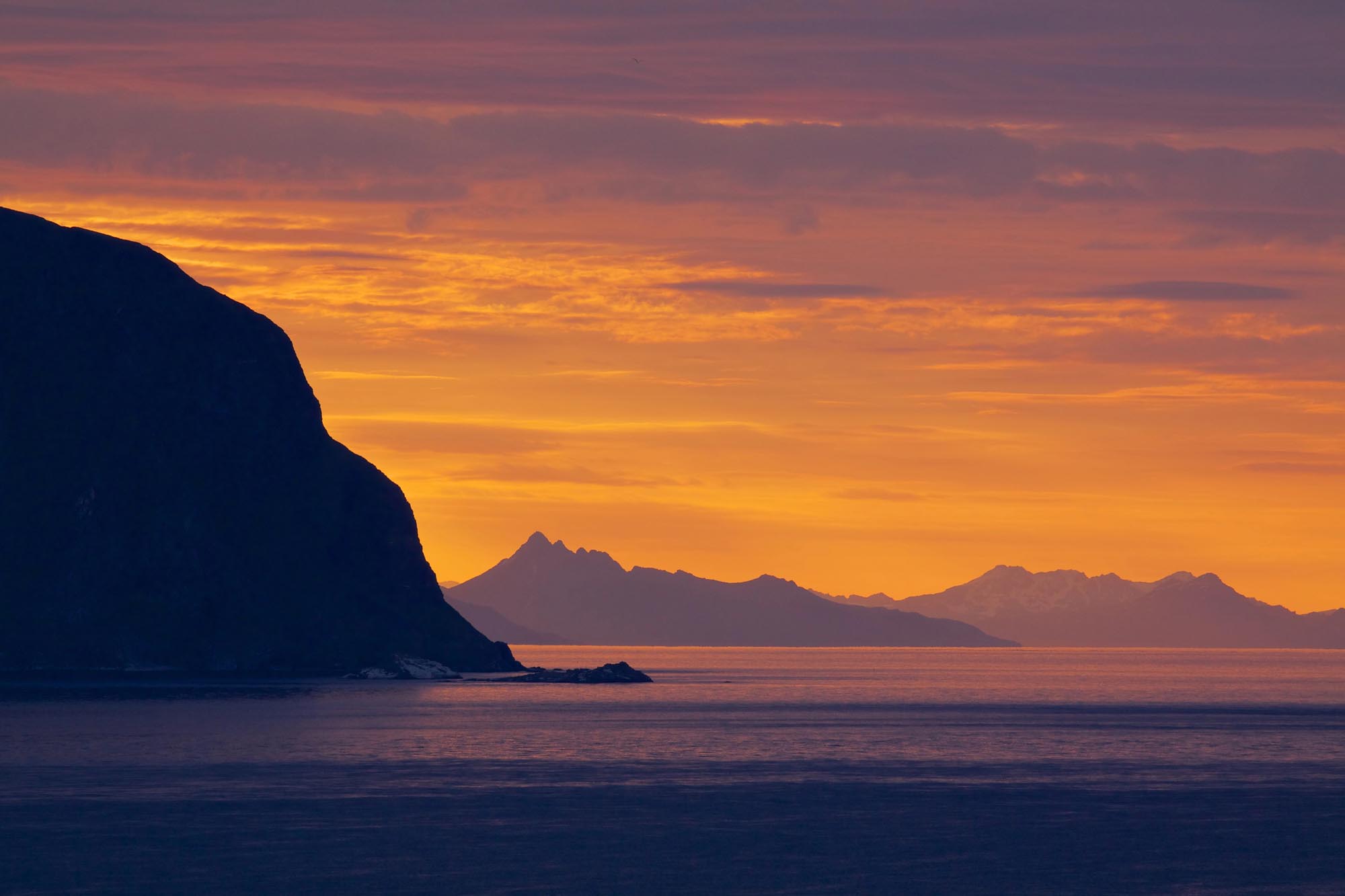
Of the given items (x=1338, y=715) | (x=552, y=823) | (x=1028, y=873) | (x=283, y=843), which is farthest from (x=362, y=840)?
(x=1338, y=715)

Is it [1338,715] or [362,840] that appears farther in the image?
[1338,715]

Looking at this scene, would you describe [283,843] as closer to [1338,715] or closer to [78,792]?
[78,792]

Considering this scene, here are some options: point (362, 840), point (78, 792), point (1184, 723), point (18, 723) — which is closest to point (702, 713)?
point (1184, 723)

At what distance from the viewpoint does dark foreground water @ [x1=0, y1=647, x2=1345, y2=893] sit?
5625 cm

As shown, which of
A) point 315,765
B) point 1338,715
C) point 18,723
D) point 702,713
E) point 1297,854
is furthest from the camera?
point 1338,715

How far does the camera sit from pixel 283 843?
6241cm

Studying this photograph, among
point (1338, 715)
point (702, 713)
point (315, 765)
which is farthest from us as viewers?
point (1338, 715)

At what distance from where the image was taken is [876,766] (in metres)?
99.5

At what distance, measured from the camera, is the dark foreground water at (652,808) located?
56.2m

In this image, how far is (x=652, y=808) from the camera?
75.7 metres

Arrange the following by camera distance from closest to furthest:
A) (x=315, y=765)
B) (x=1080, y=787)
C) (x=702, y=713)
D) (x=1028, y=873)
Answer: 1. (x=1028, y=873)
2. (x=1080, y=787)
3. (x=315, y=765)
4. (x=702, y=713)

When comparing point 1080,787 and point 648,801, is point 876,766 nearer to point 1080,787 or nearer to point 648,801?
point 1080,787

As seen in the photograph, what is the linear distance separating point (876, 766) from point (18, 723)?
69.6 m

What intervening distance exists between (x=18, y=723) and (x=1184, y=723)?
103 meters
